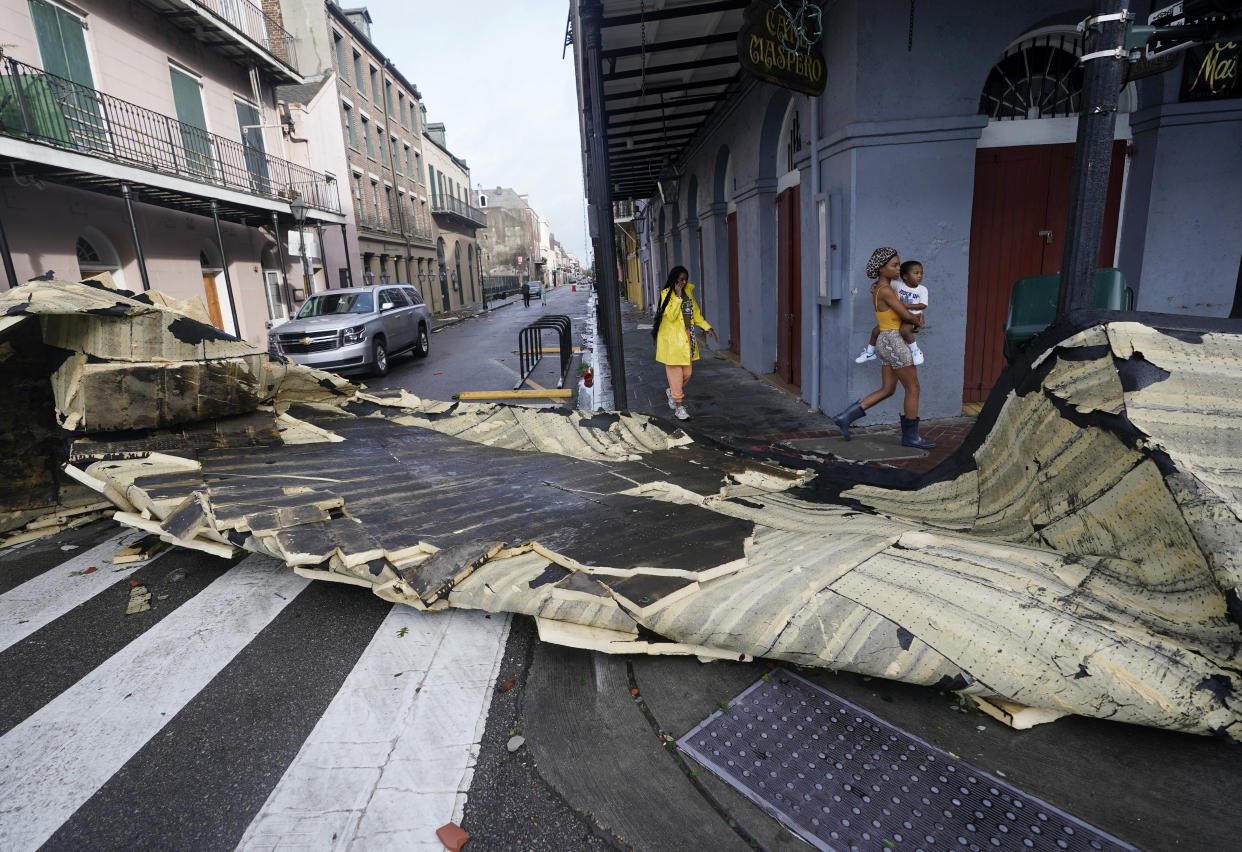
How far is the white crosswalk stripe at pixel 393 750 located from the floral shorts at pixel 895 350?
177 inches

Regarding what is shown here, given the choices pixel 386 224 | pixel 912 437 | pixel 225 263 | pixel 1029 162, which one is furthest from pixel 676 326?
pixel 386 224

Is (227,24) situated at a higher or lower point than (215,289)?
higher

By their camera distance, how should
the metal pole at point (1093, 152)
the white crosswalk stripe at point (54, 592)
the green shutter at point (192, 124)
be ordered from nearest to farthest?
1. the metal pole at point (1093, 152)
2. the white crosswalk stripe at point (54, 592)
3. the green shutter at point (192, 124)

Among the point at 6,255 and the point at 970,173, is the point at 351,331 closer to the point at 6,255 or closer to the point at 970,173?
the point at 6,255

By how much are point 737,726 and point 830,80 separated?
22.4 feet

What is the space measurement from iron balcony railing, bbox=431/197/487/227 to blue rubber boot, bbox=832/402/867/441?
39.5 m

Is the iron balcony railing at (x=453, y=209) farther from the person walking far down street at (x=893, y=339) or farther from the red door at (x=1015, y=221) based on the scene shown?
the person walking far down street at (x=893, y=339)

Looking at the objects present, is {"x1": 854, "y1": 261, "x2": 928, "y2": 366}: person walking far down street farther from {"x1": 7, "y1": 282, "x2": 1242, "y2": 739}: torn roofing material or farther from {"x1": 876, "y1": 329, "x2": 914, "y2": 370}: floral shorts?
{"x1": 7, "y1": 282, "x2": 1242, "y2": 739}: torn roofing material

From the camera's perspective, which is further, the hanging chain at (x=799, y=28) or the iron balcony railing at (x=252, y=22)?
the iron balcony railing at (x=252, y=22)

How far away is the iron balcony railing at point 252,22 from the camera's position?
1712cm

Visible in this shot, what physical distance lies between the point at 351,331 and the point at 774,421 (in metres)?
9.01

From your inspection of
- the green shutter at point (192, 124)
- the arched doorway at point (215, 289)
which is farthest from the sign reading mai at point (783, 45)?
the arched doorway at point (215, 289)

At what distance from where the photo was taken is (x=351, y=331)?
12.7 metres

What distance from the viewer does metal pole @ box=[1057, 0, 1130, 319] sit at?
3193 millimetres
